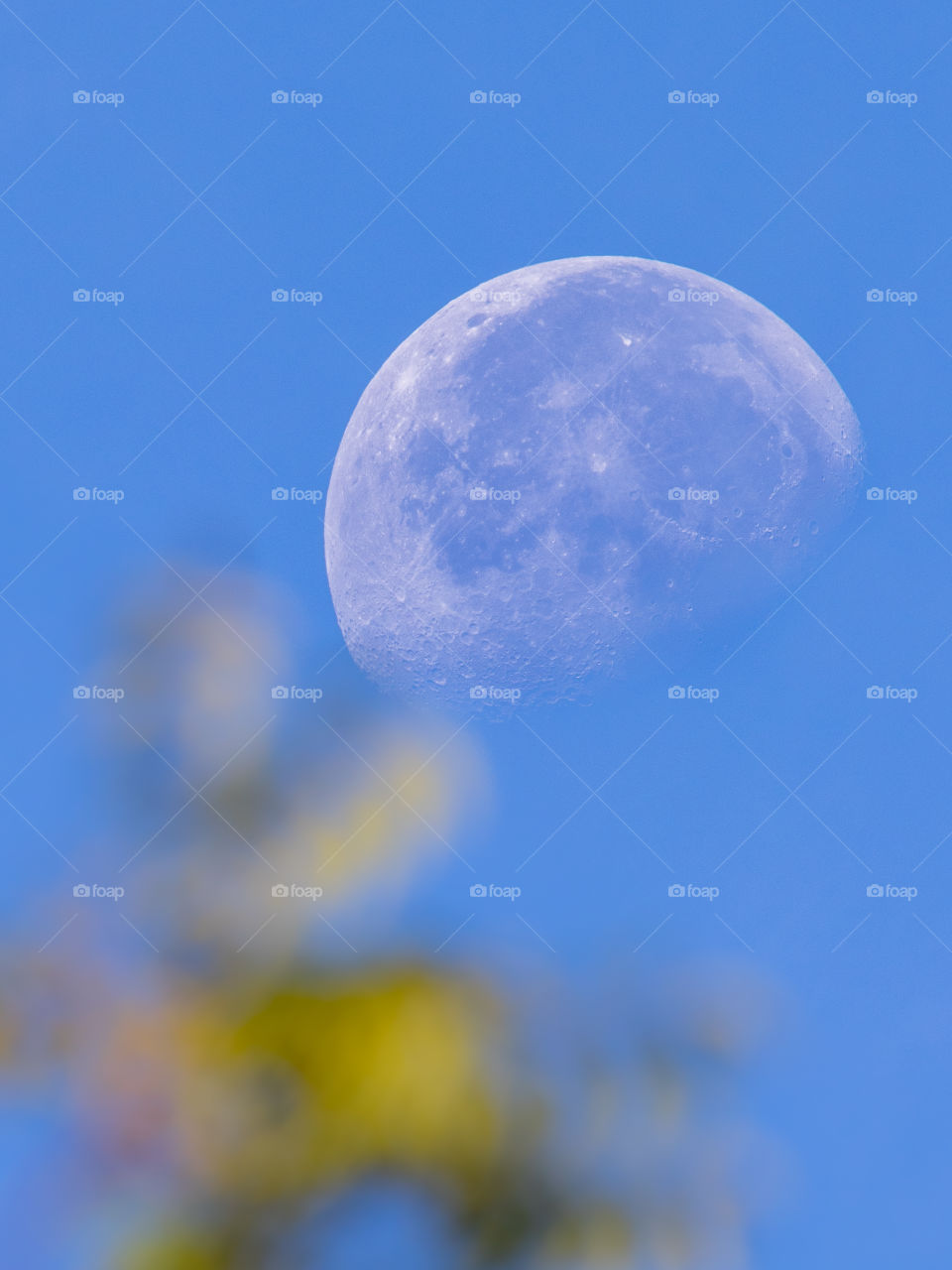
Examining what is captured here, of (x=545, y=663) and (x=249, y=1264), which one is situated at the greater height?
(x=545, y=663)

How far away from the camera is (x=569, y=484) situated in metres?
9.71

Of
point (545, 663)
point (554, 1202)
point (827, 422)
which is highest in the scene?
point (827, 422)

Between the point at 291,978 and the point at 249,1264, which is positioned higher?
the point at 291,978

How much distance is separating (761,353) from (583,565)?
80.9 inches

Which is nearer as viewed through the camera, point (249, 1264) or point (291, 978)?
point (249, 1264)

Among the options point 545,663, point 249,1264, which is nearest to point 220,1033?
point 249,1264

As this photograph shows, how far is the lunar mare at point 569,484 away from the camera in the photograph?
9.75 m

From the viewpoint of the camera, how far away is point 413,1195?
9.64 meters

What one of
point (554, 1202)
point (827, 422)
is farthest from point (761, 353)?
point (554, 1202)

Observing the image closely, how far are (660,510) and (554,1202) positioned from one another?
4.37m

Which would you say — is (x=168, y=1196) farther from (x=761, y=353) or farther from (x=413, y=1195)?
(x=761, y=353)

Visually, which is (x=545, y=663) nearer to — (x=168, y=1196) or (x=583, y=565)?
(x=583, y=565)

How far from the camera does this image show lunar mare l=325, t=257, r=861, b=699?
384 inches

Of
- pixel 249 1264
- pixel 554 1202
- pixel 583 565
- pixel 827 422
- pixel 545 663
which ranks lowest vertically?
pixel 249 1264
